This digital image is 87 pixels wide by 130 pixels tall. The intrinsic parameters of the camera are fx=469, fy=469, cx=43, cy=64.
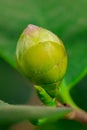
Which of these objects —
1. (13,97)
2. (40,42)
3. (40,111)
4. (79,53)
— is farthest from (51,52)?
(13,97)

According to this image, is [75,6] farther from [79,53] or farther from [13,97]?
[13,97]

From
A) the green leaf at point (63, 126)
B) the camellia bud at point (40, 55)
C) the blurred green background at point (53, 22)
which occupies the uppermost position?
the camellia bud at point (40, 55)

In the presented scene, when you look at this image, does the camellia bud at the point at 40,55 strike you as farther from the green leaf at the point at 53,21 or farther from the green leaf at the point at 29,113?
the green leaf at the point at 53,21

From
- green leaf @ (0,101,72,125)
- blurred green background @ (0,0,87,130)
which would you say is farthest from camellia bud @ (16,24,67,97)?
blurred green background @ (0,0,87,130)

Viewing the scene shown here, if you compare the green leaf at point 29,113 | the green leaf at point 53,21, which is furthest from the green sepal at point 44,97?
the green leaf at point 53,21

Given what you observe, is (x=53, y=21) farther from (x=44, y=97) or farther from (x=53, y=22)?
(x=44, y=97)

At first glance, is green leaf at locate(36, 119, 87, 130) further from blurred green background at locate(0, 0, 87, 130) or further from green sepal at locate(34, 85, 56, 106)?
green sepal at locate(34, 85, 56, 106)
